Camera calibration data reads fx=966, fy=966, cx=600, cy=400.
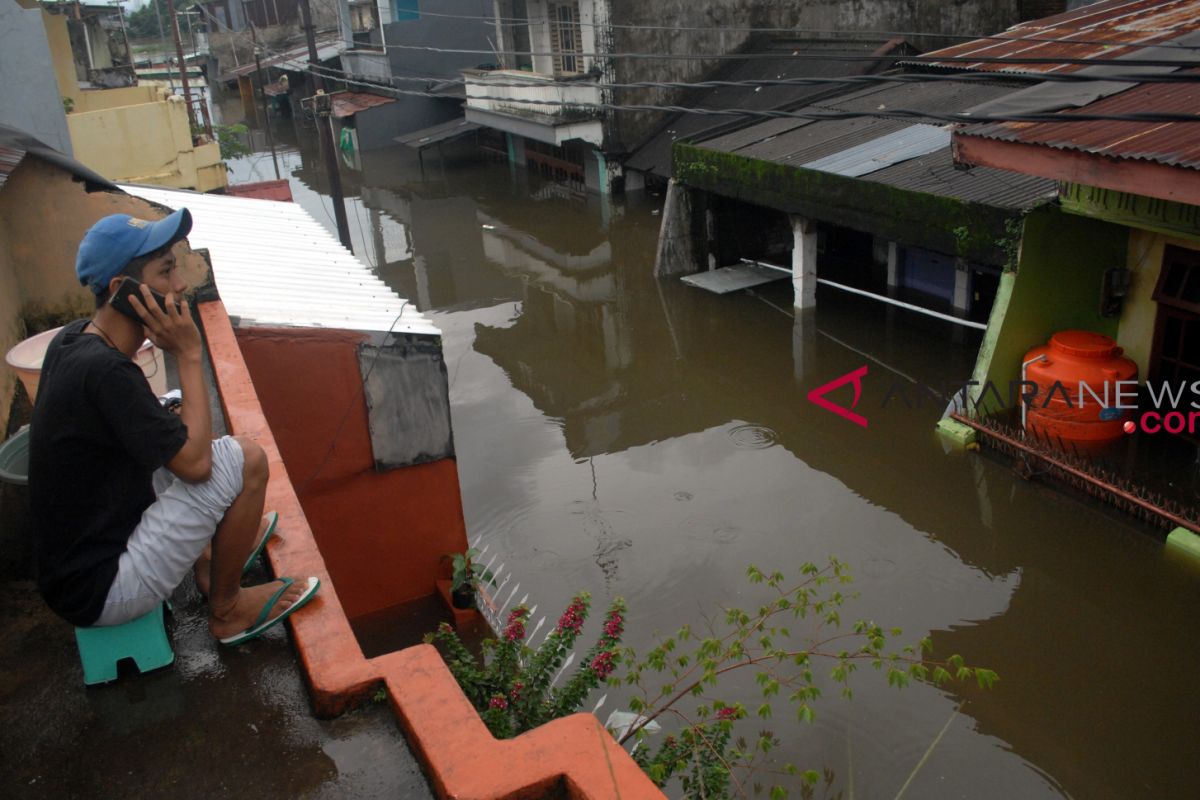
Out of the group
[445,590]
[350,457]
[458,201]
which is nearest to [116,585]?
[350,457]

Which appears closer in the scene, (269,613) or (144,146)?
(269,613)

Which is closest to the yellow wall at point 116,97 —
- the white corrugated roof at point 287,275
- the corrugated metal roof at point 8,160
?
the white corrugated roof at point 287,275

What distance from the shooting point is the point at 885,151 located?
41.7ft

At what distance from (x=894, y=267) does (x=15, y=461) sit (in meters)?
13.3

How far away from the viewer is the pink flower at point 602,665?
15.8 ft

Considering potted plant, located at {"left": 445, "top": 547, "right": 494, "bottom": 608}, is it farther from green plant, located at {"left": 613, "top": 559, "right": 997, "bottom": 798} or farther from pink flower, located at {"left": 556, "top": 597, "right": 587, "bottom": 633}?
pink flower, located at {"left": 556, "top": 597, "right": 587, "bottom": 633}

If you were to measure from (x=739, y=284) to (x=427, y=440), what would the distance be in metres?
9.14

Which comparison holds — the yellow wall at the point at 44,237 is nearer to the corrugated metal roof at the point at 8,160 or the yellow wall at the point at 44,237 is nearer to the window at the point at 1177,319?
the corrugated metal roof at the point at 8,160

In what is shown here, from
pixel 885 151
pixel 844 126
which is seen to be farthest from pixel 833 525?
pixel 844 126

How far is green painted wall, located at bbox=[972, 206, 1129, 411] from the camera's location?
9773mm

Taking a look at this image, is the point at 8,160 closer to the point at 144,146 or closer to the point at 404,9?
the point at 144,146

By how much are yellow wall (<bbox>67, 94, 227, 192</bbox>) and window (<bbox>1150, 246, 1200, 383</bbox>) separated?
15604 mm

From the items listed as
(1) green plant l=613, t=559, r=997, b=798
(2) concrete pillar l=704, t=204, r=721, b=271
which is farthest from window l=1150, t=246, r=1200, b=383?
(2) concrete pillar l=704, t=204, r=721, b=271

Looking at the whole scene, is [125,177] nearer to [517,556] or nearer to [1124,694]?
[517,556]
